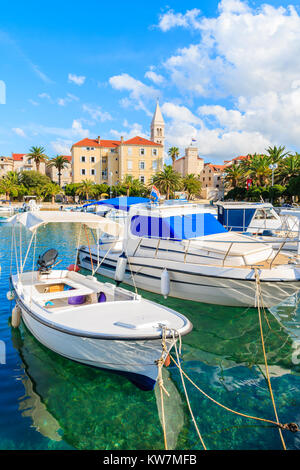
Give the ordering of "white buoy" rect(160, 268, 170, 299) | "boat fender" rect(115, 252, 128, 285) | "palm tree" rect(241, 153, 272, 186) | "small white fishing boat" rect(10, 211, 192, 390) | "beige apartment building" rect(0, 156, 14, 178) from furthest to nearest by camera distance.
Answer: "beige apartment building" rect(0, 156, 14, 178), "palm tree" rect(241, 153, 272, 186), "boat fender" rect(115, 252, 128, 285), "white buoy" rect(160, 268, 170, 299), "small white fishing boat" rect(10, 211, 192, 390)

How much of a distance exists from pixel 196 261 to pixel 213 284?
40.5 inches

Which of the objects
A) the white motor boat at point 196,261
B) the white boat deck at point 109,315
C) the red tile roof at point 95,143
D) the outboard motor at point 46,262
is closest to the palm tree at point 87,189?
the red tile roof at point 95,143

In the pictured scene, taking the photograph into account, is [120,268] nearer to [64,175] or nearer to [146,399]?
[146,399]

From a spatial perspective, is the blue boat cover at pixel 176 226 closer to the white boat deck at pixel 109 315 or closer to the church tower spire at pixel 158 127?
A: the white boat deck at pixel 109 315

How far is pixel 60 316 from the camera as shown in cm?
598

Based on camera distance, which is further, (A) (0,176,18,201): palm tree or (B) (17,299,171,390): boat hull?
(A) (0,176,18,201): palm tree

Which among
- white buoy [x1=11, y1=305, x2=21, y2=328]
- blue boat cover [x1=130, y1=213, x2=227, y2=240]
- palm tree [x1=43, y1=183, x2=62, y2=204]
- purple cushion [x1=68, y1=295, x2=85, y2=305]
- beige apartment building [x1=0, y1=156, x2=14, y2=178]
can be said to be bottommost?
white buoy [x1=11, y1=305, x2=21, y2=328]

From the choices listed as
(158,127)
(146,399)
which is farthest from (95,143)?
(146,399)

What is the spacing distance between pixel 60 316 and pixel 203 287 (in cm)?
455

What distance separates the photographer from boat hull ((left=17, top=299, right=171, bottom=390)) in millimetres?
4946

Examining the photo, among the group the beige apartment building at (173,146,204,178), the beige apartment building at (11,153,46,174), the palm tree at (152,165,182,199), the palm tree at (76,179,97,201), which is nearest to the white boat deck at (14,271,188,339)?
the palm tree at (152,165,182,199)

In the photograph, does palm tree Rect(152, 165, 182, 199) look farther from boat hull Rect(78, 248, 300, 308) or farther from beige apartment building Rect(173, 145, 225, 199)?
boat hull Rect(78, 248, 300, 308)

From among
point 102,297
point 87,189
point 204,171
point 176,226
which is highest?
point 204,171

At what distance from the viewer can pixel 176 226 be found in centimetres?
1048
